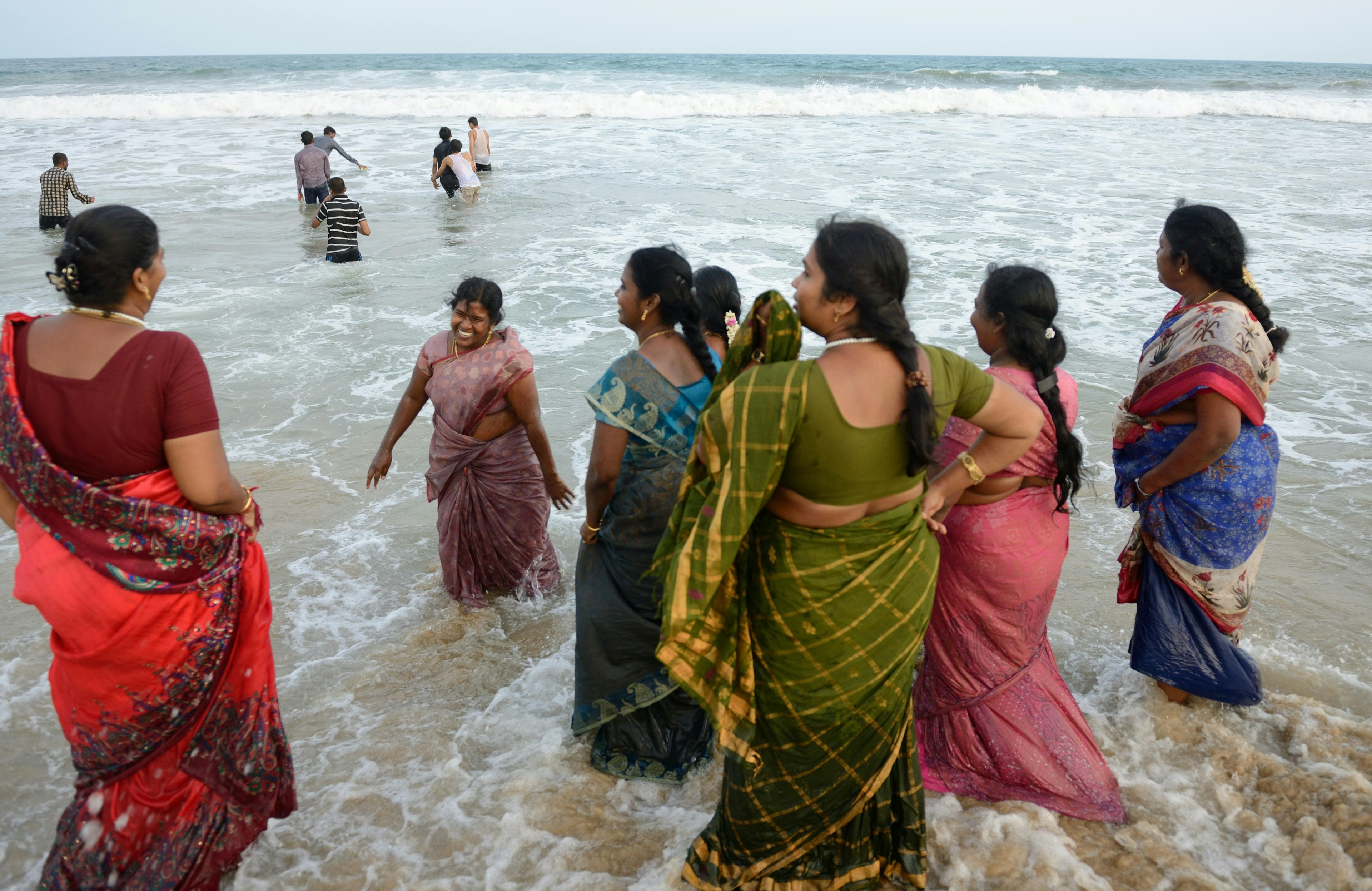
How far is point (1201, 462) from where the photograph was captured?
2779 mm

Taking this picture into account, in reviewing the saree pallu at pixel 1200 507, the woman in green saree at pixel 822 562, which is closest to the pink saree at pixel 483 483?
the woman in green saree at pixel 822 562

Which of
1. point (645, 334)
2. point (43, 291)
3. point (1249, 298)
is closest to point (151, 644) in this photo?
point (645, 334)

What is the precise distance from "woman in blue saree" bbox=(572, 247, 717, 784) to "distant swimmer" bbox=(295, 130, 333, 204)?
11581 millimetres

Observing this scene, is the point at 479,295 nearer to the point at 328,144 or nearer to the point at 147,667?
the point at 147,667

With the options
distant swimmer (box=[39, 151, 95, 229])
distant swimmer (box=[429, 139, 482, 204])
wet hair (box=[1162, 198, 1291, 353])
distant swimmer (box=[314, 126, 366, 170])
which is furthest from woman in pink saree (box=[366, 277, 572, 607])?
distant swimmer (box=[314, 126, 366, 170])

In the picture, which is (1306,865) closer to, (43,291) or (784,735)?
(784,735)

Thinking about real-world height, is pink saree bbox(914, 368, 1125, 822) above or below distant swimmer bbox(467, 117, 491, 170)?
below

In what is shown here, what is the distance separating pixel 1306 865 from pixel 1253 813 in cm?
21

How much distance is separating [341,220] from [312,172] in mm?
3958

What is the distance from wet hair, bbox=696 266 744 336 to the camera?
9.46 ft

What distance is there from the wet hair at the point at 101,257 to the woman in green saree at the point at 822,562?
1.35 m

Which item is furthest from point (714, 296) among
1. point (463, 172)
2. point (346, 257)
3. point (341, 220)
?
point (463, 172)

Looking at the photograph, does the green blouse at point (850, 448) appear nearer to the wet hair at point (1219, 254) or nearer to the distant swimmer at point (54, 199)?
the wet hair at point (1219, 254)

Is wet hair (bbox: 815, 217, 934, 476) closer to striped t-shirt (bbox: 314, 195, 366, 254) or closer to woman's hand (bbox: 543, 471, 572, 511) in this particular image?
woman's hand (bbox: 543, 471, 572, 511)
